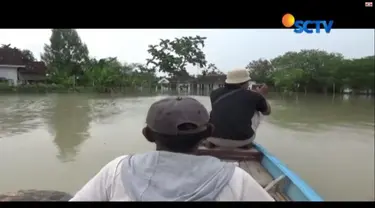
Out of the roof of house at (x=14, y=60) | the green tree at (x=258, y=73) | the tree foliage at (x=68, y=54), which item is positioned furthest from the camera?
the tree foliage at (x=68, y=54)

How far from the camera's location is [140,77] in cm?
2075

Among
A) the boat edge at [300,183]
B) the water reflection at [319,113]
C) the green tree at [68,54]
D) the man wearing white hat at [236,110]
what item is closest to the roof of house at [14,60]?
the green tree at [68,54]

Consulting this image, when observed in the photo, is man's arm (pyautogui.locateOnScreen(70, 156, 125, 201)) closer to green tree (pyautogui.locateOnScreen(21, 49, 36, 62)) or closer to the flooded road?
the flooded road

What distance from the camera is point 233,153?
7.47ft

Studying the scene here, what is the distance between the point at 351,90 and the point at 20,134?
573cm

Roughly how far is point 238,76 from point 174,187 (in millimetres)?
1645

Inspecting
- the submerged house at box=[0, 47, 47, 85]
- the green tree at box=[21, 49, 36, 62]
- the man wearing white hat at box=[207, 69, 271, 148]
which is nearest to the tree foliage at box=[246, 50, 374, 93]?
the man wearing white hat at box=[207, 69, 271, 148]

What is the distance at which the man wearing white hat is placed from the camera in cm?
216

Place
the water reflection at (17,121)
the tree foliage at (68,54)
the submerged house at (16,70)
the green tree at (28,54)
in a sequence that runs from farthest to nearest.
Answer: the green tree at (28,54), the tree foliage at (68,54), the submerged house at (16,70), the water reflection at (17,121)

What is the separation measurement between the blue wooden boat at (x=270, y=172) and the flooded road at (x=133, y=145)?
406 millimetres

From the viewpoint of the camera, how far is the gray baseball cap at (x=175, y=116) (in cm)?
74

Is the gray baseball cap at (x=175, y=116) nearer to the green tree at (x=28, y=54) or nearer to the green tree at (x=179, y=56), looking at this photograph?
the green tree at (x=179, y=56)
